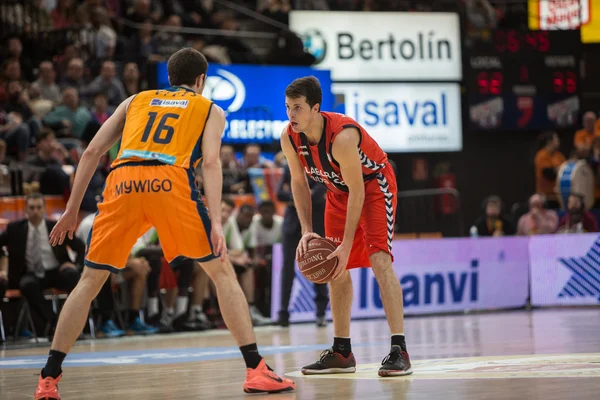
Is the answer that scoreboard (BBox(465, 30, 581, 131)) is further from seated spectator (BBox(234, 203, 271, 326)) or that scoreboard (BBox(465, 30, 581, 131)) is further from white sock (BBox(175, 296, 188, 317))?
white sock (BBox(175, 296, 188, 317))

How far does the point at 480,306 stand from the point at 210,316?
384cm

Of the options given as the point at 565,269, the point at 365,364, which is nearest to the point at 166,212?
the point at 365,364

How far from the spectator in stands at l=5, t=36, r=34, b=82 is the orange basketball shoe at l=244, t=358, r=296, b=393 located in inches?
436

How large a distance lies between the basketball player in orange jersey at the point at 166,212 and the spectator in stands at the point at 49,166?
758cm

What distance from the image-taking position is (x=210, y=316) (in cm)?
1296

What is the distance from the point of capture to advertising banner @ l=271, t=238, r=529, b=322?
518 inches

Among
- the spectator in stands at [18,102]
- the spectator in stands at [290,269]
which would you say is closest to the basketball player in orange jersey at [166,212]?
the spectator in stands at [290,269]

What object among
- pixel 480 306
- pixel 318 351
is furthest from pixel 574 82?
pixel 318 351

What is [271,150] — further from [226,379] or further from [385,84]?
[226,379]

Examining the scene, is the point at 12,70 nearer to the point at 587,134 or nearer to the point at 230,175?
the point at 230,175

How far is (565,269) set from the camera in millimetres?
14023

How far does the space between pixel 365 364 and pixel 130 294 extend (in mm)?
5595

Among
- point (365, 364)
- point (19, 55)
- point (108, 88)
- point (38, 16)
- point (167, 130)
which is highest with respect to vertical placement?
point (38, 16)

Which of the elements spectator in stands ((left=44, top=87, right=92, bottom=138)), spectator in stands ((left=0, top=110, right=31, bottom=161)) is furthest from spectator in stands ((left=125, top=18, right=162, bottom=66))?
spectator in stands ((left=0, top=110, right=31, bottom=161))
